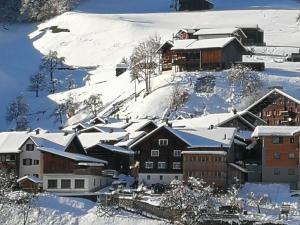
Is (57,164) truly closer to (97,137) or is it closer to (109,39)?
(97,137)

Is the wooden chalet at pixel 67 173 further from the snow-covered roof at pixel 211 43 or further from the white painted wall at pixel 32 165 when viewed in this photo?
the snow-covered roof at pixel 211 43

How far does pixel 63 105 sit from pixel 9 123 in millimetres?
7746

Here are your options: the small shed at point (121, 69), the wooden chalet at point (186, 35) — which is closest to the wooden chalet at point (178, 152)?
the wooden chalet at point (186, 35)

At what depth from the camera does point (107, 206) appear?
56.7 metres

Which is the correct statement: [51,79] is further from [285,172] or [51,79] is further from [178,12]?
[285,172]

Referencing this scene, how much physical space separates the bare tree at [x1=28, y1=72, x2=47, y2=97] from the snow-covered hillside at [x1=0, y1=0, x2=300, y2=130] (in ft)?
3.86

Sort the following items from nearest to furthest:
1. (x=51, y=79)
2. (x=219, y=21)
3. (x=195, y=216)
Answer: (x=195, y=216) → (x=51, y=79) → (x=219, y=21)

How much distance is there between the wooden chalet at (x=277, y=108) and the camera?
259 ft

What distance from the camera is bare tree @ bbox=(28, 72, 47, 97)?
397 feet

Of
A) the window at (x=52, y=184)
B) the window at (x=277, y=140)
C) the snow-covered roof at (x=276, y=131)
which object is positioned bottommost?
the window at (x=52, y=184)

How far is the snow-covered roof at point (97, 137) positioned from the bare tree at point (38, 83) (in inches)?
1765

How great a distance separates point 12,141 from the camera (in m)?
68.4

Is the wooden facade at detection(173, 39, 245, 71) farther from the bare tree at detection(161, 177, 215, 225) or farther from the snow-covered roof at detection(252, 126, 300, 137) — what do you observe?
the bare tree at detection(161, 177, 215, 225)

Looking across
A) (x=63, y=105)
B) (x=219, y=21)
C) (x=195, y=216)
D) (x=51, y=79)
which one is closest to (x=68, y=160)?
(x=195, y=216)
